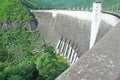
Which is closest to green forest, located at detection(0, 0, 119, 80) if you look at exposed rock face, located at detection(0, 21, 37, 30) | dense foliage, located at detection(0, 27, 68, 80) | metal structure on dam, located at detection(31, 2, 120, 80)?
dense foliage, located at detection(0, 27, 68, 80)

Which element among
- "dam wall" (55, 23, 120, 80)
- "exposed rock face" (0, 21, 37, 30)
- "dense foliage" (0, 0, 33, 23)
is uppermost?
"dam wall" (55, 23, 120, 80)

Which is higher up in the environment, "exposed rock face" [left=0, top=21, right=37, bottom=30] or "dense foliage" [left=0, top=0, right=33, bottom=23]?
"dense foliage" [left=0, top=0, right=33, bottom=23]

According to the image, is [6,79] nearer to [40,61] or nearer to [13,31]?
[40,61]

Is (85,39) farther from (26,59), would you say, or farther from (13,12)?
(13,12)

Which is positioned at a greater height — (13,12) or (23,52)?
(13,12)

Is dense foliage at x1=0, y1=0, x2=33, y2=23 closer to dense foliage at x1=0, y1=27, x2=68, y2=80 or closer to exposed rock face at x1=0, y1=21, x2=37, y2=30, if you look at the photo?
exposed rock face at x1=0, y1=21, x2=37, y2=30

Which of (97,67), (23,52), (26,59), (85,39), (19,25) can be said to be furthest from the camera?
(19,25)

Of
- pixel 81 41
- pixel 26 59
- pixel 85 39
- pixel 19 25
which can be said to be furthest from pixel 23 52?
pixel 19 25

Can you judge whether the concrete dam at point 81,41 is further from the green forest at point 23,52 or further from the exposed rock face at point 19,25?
the green forest at point 23,52
